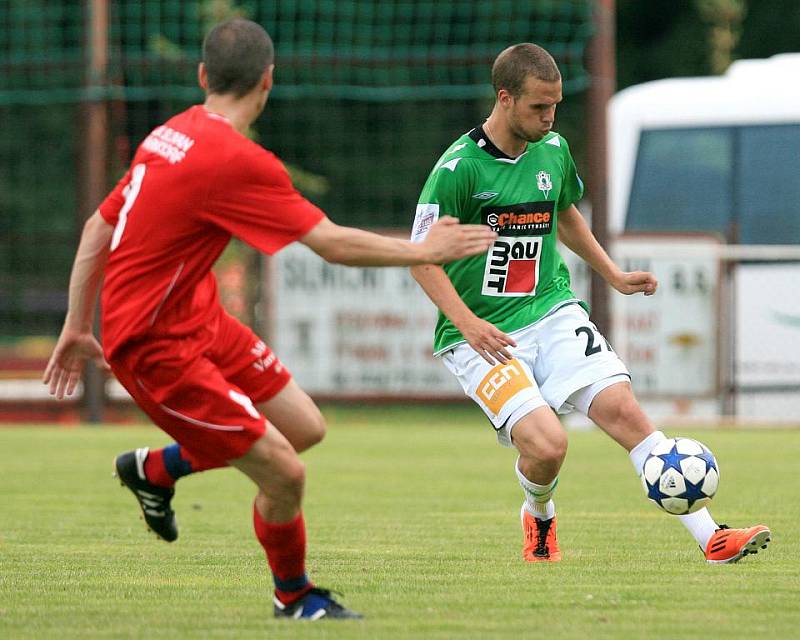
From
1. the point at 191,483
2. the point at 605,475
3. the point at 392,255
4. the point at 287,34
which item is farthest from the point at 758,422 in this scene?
the point at 392,255

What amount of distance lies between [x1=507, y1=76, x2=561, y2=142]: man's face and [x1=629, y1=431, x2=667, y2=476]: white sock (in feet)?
4.59

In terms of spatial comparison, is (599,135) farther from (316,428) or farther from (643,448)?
(316,428)

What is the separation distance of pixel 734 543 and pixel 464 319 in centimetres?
149

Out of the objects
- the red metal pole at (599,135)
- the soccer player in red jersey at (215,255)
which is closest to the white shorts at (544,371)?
the soccer player in red jersey at (215,255)

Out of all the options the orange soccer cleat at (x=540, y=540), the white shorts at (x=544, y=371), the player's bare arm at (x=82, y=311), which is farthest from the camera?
the orange soccer cleat at (x=540, y=540)

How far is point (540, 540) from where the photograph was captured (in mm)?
Answer: 7297

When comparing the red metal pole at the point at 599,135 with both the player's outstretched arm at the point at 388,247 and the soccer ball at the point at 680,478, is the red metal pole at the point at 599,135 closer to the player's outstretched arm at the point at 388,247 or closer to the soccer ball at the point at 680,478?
the soccer ball at the point at 680,478

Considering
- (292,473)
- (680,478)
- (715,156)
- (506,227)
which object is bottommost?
(715,156)

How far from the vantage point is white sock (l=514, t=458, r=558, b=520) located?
723 cm

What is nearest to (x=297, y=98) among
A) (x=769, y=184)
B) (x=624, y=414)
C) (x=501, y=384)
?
(x=769, y=184)

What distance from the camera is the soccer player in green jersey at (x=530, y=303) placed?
23.2ft

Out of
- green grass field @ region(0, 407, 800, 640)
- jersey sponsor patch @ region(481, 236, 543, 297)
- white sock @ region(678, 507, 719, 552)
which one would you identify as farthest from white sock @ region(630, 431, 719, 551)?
jersey sponsor patch @ region(481, 236, 543, 297)

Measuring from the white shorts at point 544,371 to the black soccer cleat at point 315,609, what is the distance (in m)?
1.73

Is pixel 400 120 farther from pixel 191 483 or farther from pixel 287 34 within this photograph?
pixel 191 483
